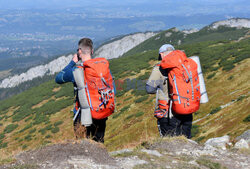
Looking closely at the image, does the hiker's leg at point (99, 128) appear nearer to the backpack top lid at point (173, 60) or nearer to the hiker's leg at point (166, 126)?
the hiker's leg at point (166, 126)

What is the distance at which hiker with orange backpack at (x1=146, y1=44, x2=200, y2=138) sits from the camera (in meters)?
6.27

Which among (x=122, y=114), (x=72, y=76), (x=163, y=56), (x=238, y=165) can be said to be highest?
(x=163, y=56)

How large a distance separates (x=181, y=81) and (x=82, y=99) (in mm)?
2582

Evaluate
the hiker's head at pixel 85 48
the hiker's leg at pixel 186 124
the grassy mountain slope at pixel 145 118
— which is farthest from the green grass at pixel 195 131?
the hiker's head at pixel 85 48

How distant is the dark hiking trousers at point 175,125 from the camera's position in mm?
6906

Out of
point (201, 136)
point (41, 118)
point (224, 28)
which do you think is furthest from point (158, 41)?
point (201, 136)

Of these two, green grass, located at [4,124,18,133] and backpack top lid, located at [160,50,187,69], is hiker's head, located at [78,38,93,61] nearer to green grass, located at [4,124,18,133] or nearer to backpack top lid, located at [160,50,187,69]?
backpack top lid, located at [160,50,187,69]

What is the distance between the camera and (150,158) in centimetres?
560

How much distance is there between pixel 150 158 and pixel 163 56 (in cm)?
276

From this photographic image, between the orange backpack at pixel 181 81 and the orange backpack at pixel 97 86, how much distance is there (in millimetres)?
1555

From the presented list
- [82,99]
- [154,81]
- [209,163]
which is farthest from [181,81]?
[82,99]

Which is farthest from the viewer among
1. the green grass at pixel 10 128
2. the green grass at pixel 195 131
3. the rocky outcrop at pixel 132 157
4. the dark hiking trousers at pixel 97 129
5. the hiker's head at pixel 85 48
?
the green grass at pixel 10 128

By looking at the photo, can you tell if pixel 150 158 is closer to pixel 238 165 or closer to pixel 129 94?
pixel 238 165

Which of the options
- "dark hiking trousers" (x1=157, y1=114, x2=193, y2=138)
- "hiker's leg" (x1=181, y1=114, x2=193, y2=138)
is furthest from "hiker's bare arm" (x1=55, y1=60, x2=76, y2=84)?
"hiker's leg" (x1=181, y1=114, x2=193, y2=138)
